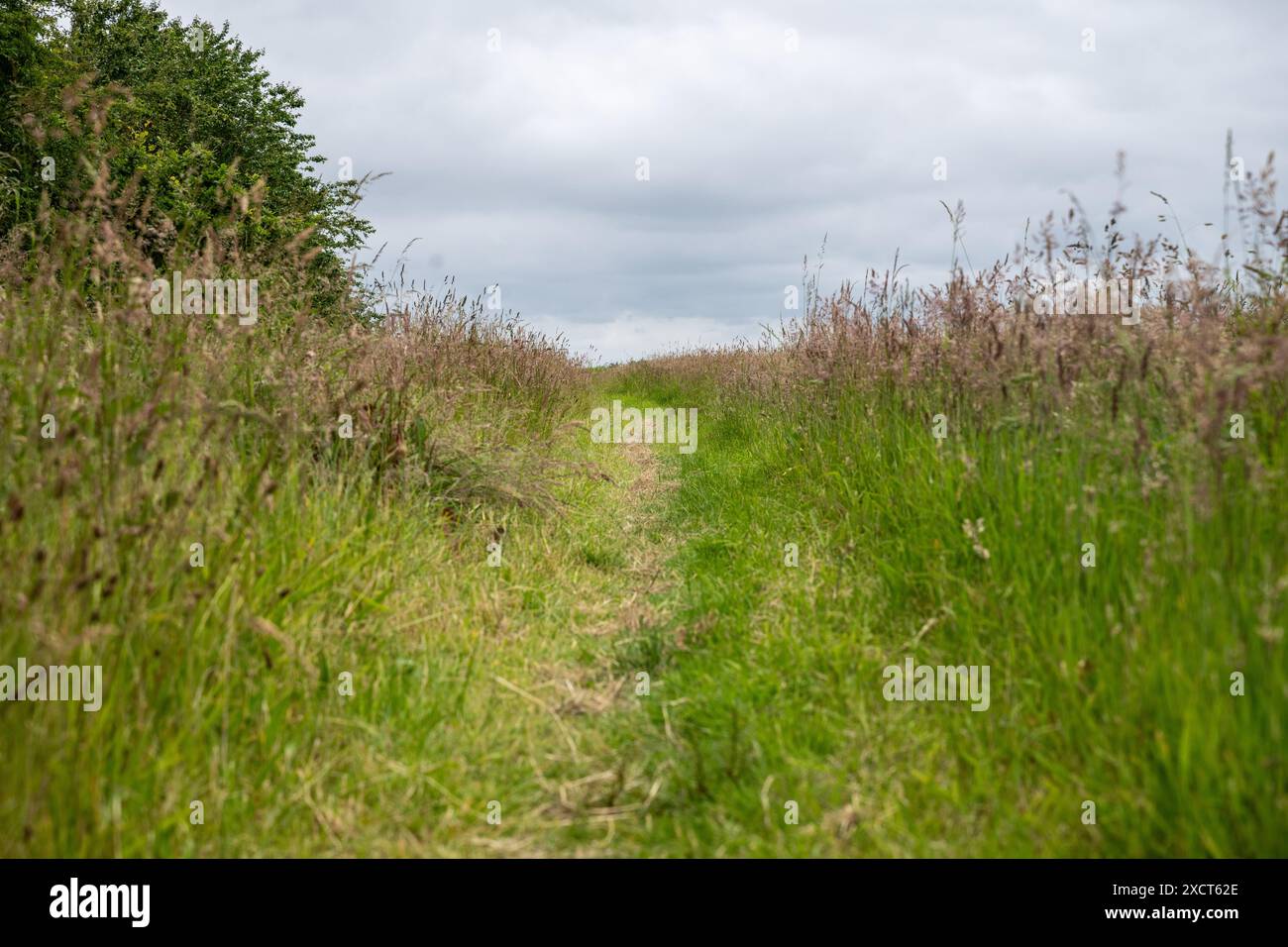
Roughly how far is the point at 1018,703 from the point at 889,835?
0.64 metres

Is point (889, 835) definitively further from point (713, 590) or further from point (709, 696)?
point (713, 590)

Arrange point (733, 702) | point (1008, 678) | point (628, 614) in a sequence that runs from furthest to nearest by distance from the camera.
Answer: point (628, 614) → point (733, 702) → point (1008, 678)

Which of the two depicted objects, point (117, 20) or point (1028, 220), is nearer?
point (1028, 220)

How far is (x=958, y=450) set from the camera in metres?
4.21

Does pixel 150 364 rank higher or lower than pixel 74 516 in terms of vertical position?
higher

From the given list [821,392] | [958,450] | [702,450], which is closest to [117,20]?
[702,450]

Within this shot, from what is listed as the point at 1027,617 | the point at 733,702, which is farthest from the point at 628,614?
the point at 1027,617

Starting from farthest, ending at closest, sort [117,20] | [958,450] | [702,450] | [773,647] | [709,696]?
[117,20] → [702,450] → [958,450] → [773,647] → [709,696]

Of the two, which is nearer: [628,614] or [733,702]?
[733,702]

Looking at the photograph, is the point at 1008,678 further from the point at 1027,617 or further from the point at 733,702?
the point at 733,702
